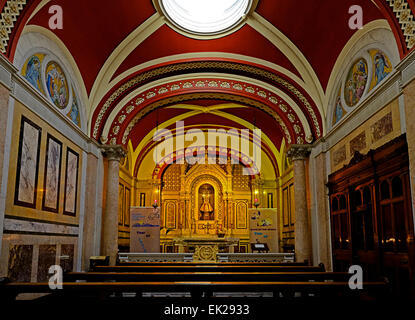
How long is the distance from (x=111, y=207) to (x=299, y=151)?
5.92 meters

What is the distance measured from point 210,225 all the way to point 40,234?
41.4 ft

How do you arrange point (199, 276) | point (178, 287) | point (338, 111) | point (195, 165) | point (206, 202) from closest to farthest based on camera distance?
1. point (178, 287)
2. point (199, 276)
3. point (338, 111)
4. point (206, 202)
5. point (195, 165)

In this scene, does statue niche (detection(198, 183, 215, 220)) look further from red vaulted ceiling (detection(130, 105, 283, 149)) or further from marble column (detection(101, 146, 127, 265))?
marble column (detection(101, 146, 127, 265))

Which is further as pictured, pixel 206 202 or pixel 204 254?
pixel 206 202

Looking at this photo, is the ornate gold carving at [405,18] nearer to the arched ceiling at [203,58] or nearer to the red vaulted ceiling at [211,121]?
the arched ceiling at [203,58]

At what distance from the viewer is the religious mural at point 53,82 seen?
25.0ft

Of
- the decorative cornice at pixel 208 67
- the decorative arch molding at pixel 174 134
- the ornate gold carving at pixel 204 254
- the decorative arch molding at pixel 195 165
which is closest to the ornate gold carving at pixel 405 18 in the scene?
the decorative cornice at pixel 208 67

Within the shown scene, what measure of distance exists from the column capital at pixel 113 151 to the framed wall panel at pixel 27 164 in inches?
153

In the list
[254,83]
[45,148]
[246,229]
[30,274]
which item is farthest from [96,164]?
[246,229]

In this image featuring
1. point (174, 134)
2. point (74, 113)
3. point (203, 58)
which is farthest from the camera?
point (174, 134)

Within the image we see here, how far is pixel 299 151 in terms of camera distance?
11750 mm

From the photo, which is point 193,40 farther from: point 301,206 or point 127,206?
point 127,206

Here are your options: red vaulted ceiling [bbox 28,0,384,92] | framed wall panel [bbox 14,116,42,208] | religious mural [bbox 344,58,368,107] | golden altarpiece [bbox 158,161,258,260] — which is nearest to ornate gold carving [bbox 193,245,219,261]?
golden altarpiece [bbox 158,161,258,260]

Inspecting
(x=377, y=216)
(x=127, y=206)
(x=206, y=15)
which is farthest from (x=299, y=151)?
(x=127, y=206)
